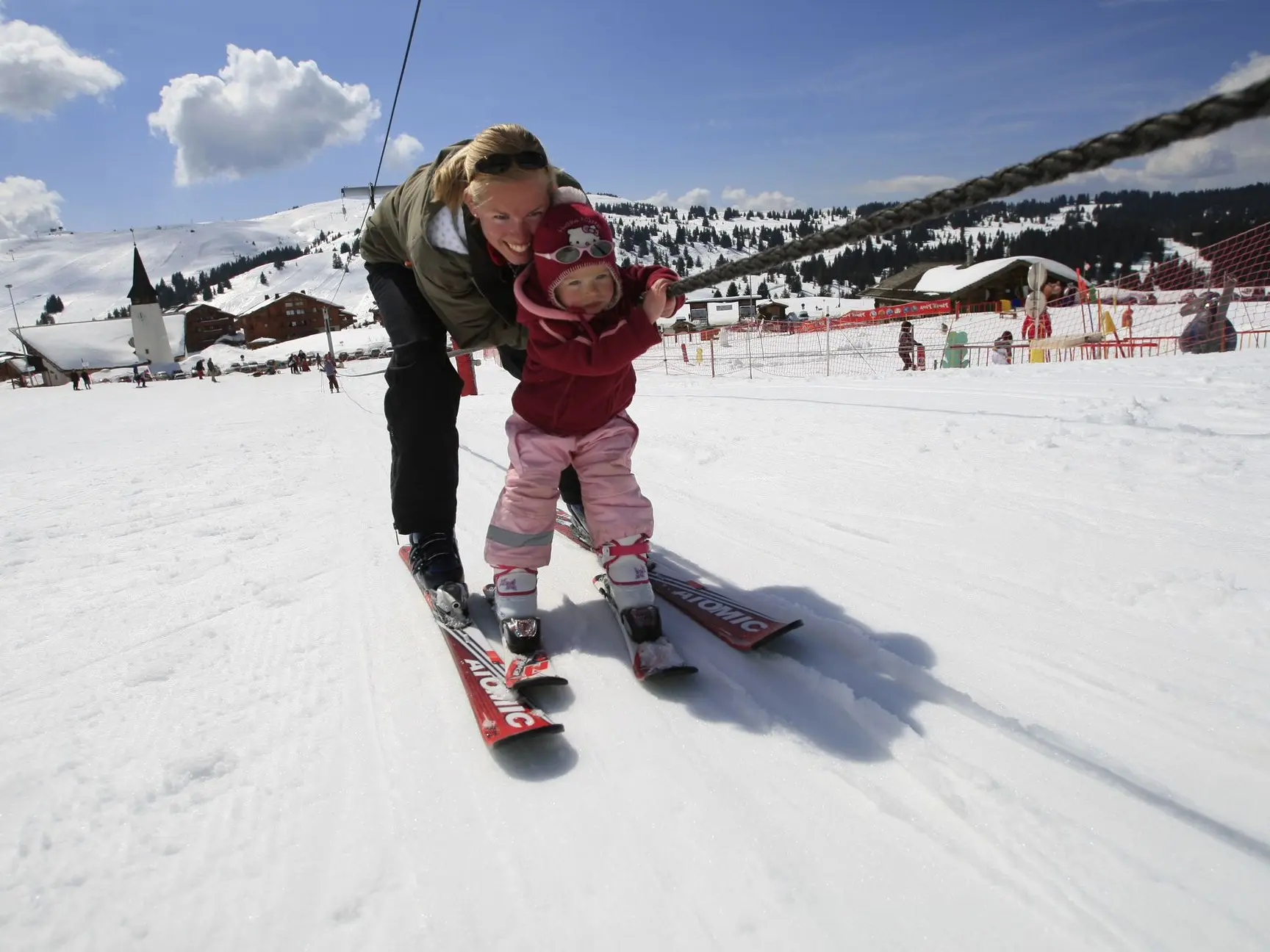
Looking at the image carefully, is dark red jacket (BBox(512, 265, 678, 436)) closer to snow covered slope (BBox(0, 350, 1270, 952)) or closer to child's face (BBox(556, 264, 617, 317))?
child's face (BBox(556, 264, 617, 317))

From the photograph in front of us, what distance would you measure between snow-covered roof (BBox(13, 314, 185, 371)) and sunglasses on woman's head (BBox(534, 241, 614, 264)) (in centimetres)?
9327

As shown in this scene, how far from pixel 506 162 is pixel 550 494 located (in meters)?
0.92

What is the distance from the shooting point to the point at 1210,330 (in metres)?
9.80

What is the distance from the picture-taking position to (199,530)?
10.4 ft

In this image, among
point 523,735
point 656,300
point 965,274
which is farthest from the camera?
point 965,274

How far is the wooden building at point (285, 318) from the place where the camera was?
98375mm

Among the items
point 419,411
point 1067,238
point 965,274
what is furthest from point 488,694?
point 1067,238

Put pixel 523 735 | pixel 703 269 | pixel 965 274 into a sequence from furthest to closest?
pixel 965 274, pixel 703 269, pixel 523 735

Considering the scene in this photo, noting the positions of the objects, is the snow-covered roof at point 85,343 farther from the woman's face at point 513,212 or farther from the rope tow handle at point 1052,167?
the rope tow handle at point 1052,167

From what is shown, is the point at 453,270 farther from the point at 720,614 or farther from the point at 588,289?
the point at 720,614

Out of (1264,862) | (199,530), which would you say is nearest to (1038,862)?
(1264,862)

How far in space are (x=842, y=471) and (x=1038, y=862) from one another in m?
2.51

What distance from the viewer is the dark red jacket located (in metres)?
1.79

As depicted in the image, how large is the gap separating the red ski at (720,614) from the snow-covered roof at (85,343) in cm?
9327
